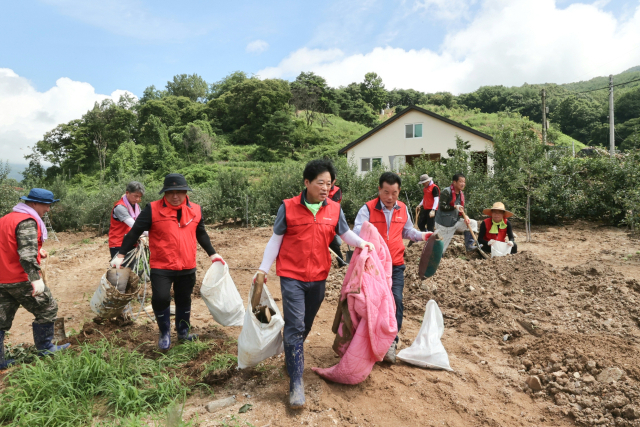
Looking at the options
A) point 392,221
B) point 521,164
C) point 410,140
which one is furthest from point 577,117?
point 392,221

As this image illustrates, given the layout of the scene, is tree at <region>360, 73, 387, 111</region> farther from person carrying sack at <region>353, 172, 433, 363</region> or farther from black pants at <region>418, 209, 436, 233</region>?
person carrying sack at <region>353, 172, 433, 363</region>

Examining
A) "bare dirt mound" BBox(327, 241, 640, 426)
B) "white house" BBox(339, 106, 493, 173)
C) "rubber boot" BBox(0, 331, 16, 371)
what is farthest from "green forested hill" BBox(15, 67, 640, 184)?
"rubber boot" BBox(0, 331, 16, 371)

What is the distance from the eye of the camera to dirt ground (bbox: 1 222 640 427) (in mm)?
2758

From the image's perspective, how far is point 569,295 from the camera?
5.08m

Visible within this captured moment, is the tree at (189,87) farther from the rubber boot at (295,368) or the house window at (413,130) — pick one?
the rubber boot at (295,368)

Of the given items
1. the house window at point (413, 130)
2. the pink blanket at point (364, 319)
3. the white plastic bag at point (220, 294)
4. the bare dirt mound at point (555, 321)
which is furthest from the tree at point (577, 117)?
the pink blanket at point (364, 319)

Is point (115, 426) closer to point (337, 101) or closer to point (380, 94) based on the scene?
point (337, 101)

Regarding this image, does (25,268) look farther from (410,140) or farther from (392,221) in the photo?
(410,140)

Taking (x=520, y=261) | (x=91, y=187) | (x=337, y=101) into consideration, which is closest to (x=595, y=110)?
(x=337, y=101)

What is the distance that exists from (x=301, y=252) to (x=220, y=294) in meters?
1.66

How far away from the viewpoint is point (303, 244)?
284 cm

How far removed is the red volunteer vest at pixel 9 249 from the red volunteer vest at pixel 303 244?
2.48 metres

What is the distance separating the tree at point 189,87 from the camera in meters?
68.2

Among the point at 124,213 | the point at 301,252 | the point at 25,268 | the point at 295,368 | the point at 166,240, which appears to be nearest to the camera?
the point at 295,368
